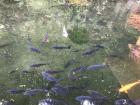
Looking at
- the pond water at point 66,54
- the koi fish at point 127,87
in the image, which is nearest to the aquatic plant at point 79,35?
the pond water at point 66,54

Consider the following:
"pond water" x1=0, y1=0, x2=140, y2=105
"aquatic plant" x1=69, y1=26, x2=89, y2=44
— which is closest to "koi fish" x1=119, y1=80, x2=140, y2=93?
"pond water" x1=0, y1=0, x2=140, y2=105

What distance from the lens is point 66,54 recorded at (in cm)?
850

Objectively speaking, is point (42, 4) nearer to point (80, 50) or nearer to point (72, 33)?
point (72, 33)

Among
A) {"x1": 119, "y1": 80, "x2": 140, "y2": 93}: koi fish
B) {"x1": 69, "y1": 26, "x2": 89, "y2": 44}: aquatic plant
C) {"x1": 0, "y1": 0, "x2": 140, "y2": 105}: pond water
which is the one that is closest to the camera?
{"x1": 0, "y1": 0, "x2": 140, "y2": 105}: pond water

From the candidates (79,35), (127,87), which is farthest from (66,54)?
(127,87)

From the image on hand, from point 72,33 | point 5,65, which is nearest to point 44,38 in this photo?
point 72,33

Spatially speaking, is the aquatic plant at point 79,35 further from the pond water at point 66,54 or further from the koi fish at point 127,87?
the koi fish at point 127,87

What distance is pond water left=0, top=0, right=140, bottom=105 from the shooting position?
7.04 m

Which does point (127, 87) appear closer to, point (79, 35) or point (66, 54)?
point (66, 54)

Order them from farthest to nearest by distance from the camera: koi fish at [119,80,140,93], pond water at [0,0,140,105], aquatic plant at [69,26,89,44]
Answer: aquatic plant at [69,26,89,44] < koi fish at [119,80,140,93] < pond water at [0,0,140,105]

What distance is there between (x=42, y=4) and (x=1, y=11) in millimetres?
1364

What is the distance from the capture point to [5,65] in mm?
7875

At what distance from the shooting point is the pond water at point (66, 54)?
704 centimetres

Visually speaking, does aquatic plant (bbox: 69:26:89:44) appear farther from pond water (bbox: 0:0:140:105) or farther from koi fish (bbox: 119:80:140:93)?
koi fish (bbox: 119:80:140:93)
